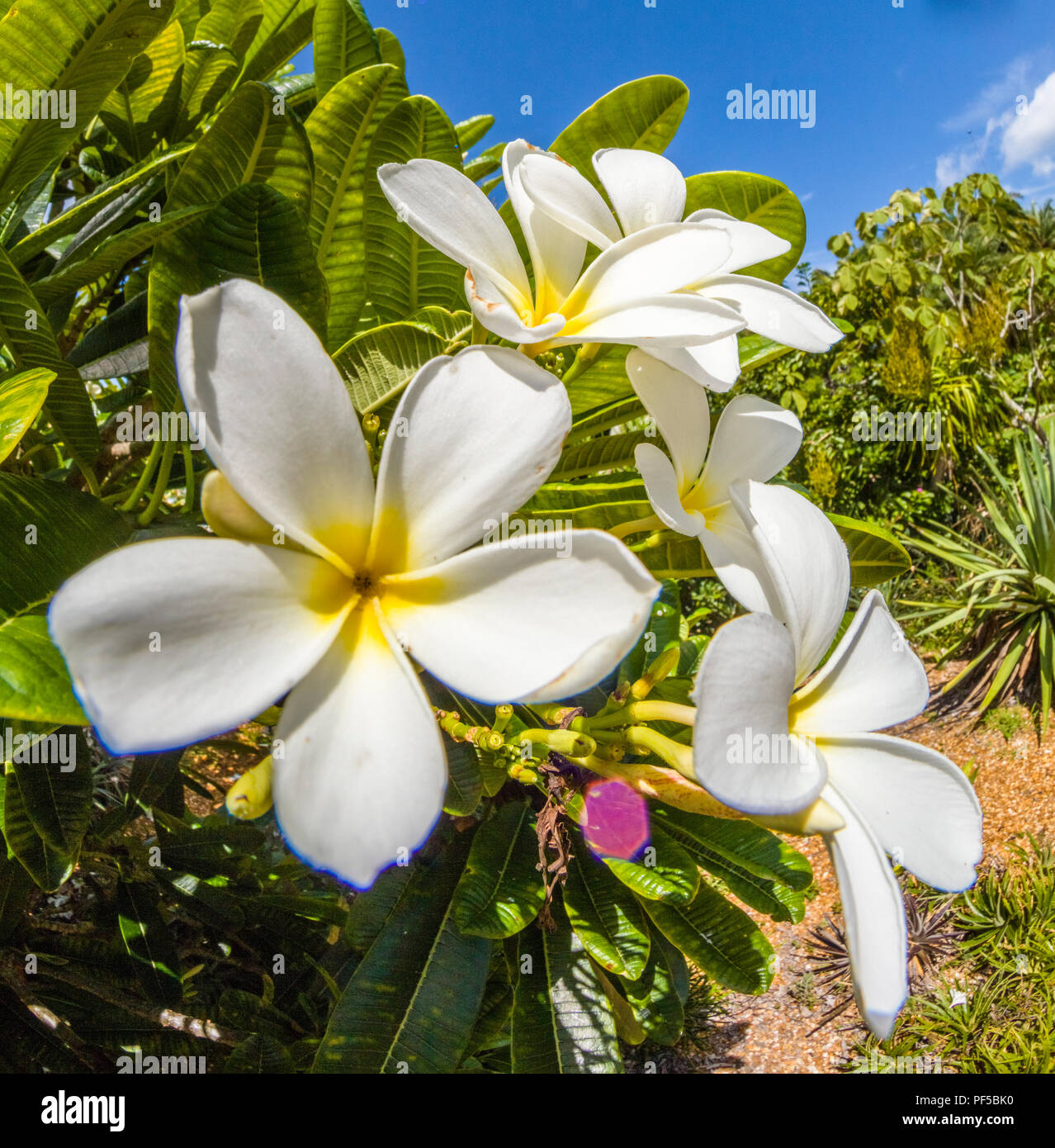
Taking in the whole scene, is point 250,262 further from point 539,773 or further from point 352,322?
point 539,773

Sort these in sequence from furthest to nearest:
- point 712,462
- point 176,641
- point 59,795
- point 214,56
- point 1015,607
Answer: point 1015,607, point 214,56, point 59,795, point 712,462, point 176,641

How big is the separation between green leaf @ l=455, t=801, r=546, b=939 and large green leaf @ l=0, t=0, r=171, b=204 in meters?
0.94

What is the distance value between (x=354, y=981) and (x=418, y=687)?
2.42 ft

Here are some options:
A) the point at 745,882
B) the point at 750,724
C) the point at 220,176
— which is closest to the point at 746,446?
the point at 750,724

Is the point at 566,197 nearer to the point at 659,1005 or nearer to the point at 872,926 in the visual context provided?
the point at 872,926

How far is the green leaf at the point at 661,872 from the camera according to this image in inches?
35.2

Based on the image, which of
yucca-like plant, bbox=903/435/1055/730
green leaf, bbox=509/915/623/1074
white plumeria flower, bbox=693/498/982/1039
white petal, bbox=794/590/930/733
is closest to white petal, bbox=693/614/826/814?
white plumeria flower, bbox=693/498/982/1039

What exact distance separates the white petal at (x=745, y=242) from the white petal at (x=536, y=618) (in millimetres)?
372

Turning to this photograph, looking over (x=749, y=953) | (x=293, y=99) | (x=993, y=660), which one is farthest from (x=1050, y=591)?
(x=293, y=99)

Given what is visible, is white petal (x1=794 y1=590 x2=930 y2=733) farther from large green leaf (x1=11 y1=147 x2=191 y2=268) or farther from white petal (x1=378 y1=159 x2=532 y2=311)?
large green leaf (x1=11 y1=147 x2=191 y2=268)

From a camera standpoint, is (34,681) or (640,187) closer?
(34,681)

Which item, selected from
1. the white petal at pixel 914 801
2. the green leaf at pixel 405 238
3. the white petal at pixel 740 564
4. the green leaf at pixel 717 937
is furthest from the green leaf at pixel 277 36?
the green leaf at pixel 717 937

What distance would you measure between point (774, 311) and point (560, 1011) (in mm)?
936

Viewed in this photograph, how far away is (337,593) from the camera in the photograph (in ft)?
1.78
